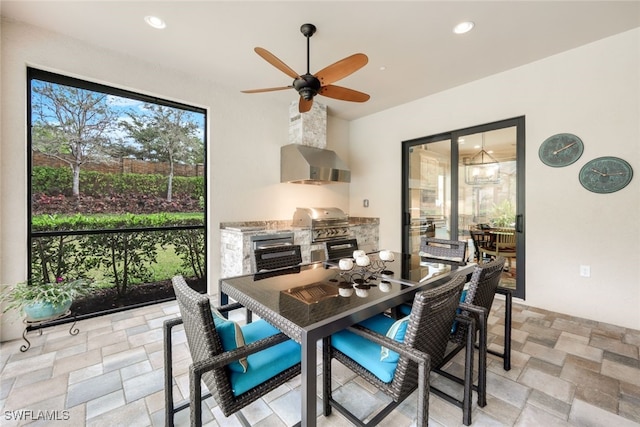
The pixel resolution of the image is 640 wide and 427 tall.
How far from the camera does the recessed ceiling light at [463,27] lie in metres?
2.55

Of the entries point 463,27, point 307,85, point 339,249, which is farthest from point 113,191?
point 463,27

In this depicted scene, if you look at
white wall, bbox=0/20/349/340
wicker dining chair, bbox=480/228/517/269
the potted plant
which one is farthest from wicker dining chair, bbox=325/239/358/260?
the potted plant

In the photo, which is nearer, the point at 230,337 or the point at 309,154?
the point at 230,337

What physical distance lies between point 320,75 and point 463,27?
1556mm

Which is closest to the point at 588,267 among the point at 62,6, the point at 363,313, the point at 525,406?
the point at 525,406

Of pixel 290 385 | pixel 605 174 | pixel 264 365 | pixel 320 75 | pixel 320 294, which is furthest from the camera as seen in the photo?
pixel 605 174

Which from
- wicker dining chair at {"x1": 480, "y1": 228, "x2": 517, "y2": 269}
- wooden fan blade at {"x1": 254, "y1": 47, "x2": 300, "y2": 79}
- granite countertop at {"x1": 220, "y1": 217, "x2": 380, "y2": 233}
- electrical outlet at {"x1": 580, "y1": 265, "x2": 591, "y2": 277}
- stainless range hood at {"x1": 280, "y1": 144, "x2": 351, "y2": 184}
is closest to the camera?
wooden fan blade at {"x1": 254, "y1": 47, "x2": 300, "y2": 79}

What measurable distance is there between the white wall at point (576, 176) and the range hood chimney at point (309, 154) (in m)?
2.16

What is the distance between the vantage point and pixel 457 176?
405 cm

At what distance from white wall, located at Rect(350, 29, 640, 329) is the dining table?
1717 mm

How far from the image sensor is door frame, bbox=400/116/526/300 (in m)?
3.38

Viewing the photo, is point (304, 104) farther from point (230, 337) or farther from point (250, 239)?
point (230, 337)

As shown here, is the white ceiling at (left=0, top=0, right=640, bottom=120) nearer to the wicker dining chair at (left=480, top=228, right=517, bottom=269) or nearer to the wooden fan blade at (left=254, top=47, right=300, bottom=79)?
the wooden fan blade at (left=254, top=47, right=300, bottom=79)

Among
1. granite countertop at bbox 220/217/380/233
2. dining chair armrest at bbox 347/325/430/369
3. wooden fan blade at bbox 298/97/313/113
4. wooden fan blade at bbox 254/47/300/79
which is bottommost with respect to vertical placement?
dining chair armrest at bbox 347/325/430/369
